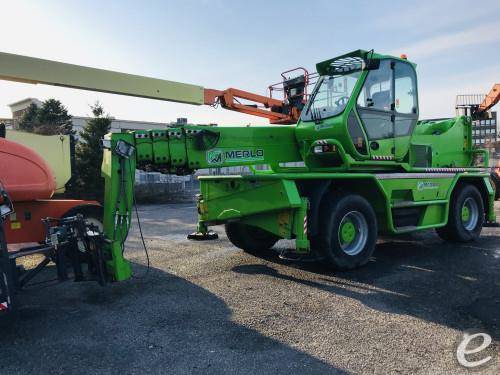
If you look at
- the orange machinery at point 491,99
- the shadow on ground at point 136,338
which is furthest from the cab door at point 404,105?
the orange machinery at point 491,99

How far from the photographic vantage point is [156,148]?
232 inches

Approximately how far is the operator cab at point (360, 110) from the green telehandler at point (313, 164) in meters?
0.02

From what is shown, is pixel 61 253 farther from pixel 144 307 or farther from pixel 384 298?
pixel 384 298

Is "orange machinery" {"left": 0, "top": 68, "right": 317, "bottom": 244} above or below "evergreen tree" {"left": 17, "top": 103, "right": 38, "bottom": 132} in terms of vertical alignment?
below

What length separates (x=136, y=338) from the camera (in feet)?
13.4

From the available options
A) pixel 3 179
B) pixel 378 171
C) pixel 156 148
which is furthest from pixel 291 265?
pixel 3 179

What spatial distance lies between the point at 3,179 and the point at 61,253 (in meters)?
1.20

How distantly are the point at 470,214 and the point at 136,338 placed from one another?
7615mm

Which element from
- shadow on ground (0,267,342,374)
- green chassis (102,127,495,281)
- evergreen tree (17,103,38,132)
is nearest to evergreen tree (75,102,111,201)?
evergreen tree (17,103,38,132)

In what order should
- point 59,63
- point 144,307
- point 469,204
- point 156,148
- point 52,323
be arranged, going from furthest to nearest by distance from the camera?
point 469,204 < point 156,148 < point 59,63 < point 144,307 < point 52,323

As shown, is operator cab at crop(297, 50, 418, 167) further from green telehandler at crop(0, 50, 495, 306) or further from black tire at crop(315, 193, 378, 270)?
black tire at crop(315, 193, 378, 270)

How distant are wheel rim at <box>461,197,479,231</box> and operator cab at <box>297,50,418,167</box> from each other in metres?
2.41

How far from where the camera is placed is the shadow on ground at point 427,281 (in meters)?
4.66

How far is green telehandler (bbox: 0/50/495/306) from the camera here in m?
5.43
